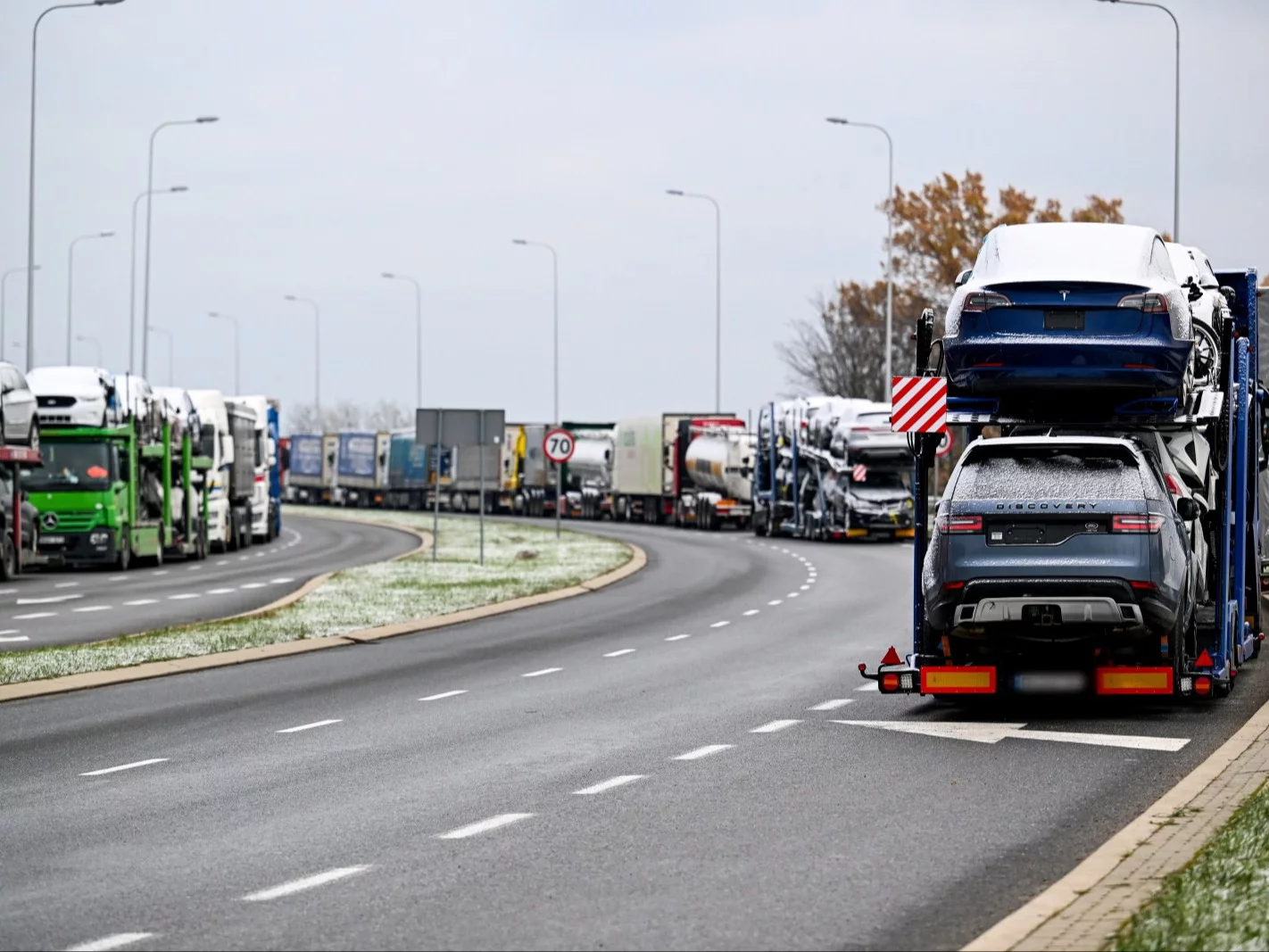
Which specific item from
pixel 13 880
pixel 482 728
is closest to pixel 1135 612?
pixel 482 728

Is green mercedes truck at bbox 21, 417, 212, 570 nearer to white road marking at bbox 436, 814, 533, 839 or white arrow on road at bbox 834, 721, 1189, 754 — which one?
white arrow on road at bbox 834, 721, 1189, 754

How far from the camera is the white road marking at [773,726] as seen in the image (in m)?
14.3

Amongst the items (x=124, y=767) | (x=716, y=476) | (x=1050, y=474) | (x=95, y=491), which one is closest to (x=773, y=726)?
(x=1050, y=474)

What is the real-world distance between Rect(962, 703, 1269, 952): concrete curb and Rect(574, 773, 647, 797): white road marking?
2.88 metres

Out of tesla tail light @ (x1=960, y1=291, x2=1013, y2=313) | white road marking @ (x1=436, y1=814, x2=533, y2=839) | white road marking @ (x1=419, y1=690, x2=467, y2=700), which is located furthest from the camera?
white road marking @ (x1=419, y1=690, x2=467, y2=700)

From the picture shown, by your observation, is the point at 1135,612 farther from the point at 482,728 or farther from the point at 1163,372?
the point at 482,728

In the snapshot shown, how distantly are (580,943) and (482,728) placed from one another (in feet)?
23.6

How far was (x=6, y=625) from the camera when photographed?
84.3 ft

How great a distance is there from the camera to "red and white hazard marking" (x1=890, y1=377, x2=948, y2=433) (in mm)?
15312

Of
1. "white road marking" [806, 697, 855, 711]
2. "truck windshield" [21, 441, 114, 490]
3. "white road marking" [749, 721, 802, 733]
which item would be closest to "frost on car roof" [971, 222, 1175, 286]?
"white road marking" [806, 697, 855, 711]

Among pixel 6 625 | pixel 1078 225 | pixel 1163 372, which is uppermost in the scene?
pixel 1078 225

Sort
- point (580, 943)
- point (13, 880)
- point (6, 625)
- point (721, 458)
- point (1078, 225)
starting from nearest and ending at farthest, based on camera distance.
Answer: point (580, 943), point (13, 880), point (1078, 225), point (6, 625), point (721, 458)

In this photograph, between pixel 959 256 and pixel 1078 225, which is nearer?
pixel 1078 225

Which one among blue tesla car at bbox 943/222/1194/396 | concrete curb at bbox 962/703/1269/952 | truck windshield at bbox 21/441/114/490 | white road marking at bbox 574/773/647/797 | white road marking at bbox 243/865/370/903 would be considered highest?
blue tesla car at bbox 943/222/1194/396
